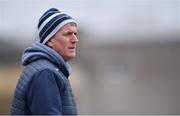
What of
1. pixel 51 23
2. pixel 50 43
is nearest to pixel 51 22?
pixel 51 23

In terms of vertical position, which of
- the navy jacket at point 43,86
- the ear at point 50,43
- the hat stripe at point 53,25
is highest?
the hat stripe at point 53,25

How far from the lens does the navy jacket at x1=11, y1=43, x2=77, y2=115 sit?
3305 millimetres

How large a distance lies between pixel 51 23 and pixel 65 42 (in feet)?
0.48

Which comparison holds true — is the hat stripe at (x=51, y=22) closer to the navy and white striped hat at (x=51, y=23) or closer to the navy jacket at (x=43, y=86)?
the navy and white striped hat at (x=51, y=23)

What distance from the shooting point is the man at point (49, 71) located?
3.31 m

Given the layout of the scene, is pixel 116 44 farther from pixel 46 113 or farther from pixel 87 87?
pixel 46 113

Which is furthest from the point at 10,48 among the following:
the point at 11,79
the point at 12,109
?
the point at 12,109

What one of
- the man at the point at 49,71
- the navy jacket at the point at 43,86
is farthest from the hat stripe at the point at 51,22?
the navy jacket at the point at 43,86

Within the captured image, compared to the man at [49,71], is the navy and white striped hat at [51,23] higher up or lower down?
higher up

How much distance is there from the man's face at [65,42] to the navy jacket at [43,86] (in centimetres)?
4

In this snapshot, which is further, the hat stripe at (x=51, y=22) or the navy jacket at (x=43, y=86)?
the hat stripe at (x=51, y=22)

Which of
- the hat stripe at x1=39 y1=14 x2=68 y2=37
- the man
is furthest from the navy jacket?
the hat stripe at x1=39 y1=14 x2=68 y2=37

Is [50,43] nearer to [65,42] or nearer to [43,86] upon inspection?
[65,42]

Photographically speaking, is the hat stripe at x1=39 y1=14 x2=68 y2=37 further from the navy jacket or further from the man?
the navy jacket
